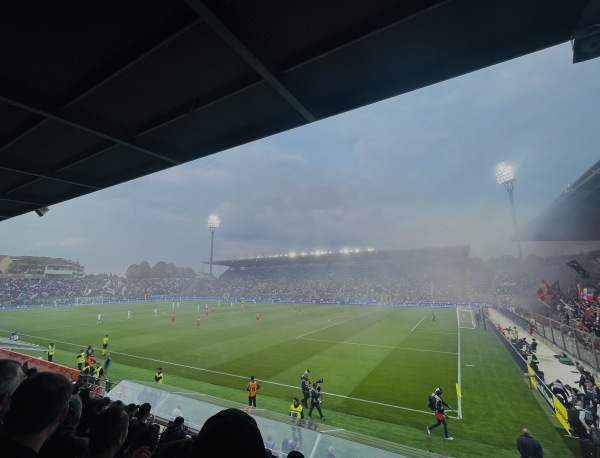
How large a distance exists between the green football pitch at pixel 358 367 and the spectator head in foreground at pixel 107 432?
32.5 ft

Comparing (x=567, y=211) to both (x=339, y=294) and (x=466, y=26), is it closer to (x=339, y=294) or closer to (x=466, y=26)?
(x=466, y=26)

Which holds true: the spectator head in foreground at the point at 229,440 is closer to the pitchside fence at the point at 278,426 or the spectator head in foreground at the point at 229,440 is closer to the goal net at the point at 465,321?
the pitchside fence at the point at 278,426

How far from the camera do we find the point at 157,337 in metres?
27.2

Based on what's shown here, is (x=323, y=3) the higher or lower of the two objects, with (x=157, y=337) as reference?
higher

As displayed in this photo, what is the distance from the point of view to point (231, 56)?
5.06m

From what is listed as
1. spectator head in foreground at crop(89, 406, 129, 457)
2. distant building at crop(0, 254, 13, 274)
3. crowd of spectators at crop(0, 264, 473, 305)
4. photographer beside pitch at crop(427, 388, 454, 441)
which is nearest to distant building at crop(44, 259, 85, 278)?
crowd of spectators at crop(0, 264, 473, 305)

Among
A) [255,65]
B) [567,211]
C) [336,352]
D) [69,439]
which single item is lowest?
[336,352]

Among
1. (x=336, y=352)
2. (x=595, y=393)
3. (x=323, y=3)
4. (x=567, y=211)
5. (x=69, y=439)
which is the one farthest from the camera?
(x=567, y=211)

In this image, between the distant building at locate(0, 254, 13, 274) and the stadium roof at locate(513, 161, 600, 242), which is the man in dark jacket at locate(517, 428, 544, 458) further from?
the distant building at locate(0, 254, 13, 274)

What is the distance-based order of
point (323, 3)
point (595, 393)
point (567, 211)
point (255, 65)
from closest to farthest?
point (323, 3), point (255, 65), point (595, 393), point (567, 211)

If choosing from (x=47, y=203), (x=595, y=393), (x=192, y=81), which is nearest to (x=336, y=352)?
(x=595, y=393)

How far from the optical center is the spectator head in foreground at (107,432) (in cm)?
283

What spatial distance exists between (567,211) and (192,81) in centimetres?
3144

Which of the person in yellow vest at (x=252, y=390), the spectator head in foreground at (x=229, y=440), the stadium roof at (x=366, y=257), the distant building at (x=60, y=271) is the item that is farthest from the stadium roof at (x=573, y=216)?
the distant building at (x=60, y=271)
